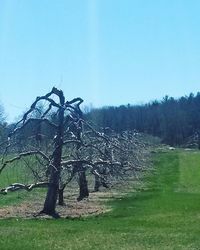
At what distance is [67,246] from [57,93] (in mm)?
10775

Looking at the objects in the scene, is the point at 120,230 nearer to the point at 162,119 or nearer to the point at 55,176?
the point at 55,176

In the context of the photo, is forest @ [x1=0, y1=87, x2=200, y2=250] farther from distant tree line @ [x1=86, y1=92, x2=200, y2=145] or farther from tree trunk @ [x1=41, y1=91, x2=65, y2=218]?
distant tree line @ [x1=86, y1=92, x2=200, y2=145]

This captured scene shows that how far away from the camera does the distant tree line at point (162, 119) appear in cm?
13675

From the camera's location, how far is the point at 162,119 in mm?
141750

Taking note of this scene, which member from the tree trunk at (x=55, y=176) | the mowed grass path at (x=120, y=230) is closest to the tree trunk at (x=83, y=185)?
the mowed grass path at (x=120, y=230)

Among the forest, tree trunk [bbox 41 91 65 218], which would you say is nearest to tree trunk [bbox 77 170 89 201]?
the forest

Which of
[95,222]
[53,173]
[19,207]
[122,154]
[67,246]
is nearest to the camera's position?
[67,246]

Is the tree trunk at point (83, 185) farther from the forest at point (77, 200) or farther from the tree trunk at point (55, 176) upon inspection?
the tree trunk at point (55, 176)

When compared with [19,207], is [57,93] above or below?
above

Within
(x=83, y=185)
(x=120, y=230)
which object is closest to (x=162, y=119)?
(x=83, y=185)

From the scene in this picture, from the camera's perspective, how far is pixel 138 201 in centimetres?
2909

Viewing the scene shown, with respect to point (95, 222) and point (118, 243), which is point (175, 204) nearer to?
point (95, 222)

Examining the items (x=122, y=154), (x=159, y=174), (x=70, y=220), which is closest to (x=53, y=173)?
(x=70, y=220)

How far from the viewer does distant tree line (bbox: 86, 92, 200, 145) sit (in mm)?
136750
